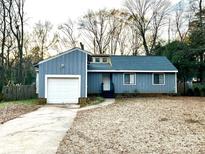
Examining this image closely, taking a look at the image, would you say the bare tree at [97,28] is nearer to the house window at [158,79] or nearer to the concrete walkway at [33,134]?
the house window at [158,79]

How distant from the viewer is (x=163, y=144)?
9430 millimetres

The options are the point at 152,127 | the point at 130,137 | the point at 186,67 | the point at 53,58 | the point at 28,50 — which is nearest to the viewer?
the point at 130,137

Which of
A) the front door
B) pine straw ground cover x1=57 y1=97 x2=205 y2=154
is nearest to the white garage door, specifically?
the front door

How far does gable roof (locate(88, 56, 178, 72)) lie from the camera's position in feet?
96.6

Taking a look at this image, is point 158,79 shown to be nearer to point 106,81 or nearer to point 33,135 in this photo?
point 106,81

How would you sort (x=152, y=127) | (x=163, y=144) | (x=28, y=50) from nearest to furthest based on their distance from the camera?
(x=163, y=144)
(x=152, y=127)
(x=28, y=50)

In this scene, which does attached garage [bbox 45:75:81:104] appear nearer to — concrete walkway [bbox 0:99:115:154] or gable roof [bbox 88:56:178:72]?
gable roof [bbox 88:56:178:72]

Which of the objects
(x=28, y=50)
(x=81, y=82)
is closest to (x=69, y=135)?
(x=81, y=82)

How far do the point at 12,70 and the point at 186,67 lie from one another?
73.9ft

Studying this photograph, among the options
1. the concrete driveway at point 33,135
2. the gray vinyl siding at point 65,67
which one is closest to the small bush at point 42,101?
the gray vinyl siding at point 65,67

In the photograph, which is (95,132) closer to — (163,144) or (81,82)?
(163,144)

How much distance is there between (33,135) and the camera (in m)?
10.9

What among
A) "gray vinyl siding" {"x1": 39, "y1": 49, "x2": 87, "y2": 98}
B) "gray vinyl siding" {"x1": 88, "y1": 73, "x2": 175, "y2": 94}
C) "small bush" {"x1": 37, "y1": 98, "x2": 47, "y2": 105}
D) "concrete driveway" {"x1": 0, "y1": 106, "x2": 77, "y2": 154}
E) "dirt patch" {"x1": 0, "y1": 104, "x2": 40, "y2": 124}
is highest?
"gray vinyl siding" {"x1": 39, "y1": 49, "x2": 87, "y2": 98}

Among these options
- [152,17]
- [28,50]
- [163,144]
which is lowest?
[163,144]
